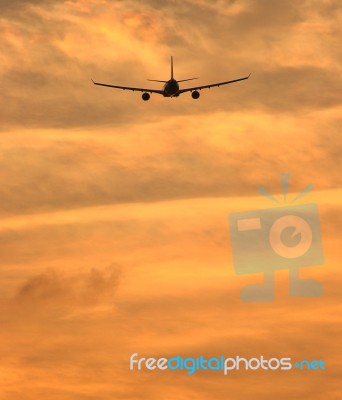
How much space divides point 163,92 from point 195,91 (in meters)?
10.0

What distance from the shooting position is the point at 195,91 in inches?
7106

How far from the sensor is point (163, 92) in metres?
186
